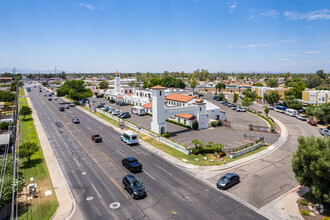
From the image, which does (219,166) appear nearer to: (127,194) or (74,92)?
(127,194)

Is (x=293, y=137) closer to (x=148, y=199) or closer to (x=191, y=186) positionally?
(x=191, y=186)

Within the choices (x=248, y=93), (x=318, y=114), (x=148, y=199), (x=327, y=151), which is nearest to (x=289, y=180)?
(x=327, y=151)

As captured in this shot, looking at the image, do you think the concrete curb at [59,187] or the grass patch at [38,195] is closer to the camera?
the grass patch at [38,195]

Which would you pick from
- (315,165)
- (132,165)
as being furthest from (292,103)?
(132,165)

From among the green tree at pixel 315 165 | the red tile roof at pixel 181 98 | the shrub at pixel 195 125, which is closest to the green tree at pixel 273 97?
the red tile roof at pixel 181 98

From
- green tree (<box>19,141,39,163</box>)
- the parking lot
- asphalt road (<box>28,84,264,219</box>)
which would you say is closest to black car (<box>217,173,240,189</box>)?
asphalt road (<box>28,84,264,219</box>)

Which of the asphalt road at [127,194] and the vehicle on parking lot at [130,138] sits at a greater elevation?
the vehicle on parking lot at [130,138]

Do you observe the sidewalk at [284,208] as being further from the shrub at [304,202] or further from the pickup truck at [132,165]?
the pickup truck at [132,165]
